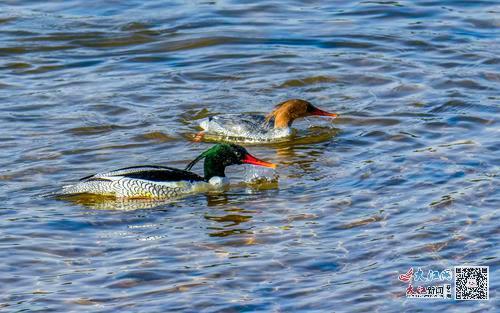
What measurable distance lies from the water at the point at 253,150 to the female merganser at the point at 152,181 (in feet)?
0.55

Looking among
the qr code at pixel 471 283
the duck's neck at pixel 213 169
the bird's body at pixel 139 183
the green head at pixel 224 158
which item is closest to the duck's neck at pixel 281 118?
the green head at pixel 224 158

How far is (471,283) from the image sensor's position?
10695 mm

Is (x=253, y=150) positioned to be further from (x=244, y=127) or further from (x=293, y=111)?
(x=293, y=111)

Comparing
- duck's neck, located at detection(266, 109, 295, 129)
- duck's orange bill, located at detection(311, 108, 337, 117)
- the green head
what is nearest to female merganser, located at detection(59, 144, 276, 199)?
the green head

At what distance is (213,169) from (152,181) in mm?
762

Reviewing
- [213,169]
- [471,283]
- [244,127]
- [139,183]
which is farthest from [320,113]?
[471,283]

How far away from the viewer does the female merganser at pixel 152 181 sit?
1391 centimetres

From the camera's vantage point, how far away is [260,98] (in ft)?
59.5

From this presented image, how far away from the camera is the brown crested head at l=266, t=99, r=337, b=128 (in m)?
16.6

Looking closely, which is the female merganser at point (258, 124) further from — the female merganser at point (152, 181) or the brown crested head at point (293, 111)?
the female merganser at point (152, 181)

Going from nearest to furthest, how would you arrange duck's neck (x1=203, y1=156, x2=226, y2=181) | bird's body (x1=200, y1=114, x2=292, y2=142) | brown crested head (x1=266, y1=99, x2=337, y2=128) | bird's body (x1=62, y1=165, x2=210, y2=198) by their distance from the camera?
1. bird's body (x1=62, y1=165, x2=210, y2=198)
2. duck's neck (x1=203, y1=156, x2=226, y2=181)
3. bird's body (x1=200, y1=114, x2=292, y2=142)
4. brown crested head (x1=266, y1=99, x2=337, y2=128)

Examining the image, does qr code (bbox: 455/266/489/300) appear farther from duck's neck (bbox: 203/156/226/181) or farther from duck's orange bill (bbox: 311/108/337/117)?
duck's orange bill (bbox: 311/108/337/117)

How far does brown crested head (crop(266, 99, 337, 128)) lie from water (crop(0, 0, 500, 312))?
29 cm

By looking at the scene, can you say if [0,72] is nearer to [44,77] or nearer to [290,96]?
[44,77]
